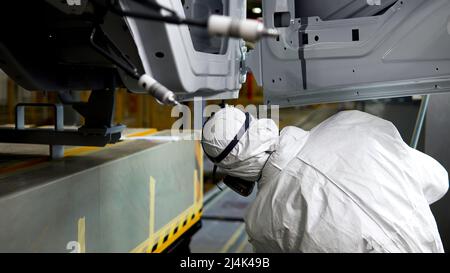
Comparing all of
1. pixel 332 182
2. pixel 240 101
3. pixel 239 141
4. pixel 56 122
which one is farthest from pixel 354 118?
pixel 240 101

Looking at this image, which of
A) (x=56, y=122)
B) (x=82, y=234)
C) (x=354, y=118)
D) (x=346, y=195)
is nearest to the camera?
(x=346, y=195)

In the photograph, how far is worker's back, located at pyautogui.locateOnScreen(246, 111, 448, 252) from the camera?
1838 mm

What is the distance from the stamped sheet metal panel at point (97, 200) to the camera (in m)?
2.07

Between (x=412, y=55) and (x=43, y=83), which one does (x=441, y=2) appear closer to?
(x=412, y=55)

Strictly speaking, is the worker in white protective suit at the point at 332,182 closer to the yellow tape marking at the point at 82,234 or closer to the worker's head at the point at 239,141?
the worker's head at the point at 239,141

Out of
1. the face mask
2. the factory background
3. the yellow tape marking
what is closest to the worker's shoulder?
the face mask

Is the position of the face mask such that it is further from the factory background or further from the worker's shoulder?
the factory background

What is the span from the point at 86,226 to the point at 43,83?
3.65 feet

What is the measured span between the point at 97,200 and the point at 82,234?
22 cm

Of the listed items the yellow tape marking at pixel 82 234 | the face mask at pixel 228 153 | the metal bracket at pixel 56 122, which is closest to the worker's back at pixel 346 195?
the face mask at pixel 228 153

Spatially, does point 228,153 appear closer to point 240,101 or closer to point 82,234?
point 82,234

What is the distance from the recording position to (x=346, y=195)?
6.12 ft

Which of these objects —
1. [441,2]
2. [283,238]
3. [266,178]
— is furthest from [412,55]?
[283,238]
